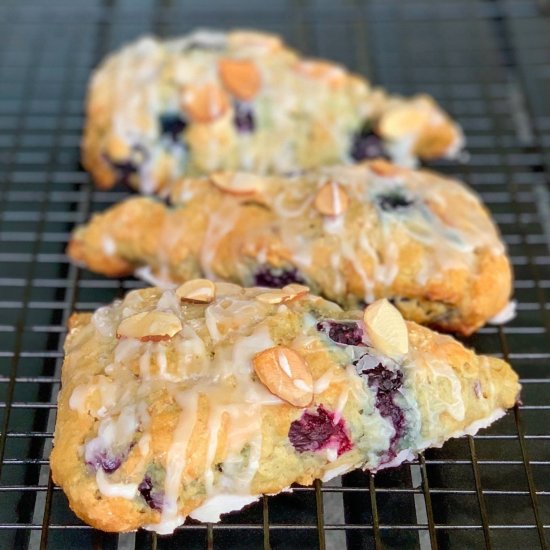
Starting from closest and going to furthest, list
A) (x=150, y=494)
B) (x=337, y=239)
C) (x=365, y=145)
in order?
(x=150, y=494) < (x=337, y=239) < (x=365, y=145)

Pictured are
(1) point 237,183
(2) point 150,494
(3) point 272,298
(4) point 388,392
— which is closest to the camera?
(2) point 150,494

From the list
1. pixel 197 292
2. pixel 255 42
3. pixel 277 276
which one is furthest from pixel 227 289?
pixel 255 42

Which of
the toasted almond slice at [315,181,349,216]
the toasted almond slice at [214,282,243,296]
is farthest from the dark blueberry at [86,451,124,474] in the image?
the toasted almond slice at [315,181,349,216]

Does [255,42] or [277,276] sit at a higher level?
[255,42]

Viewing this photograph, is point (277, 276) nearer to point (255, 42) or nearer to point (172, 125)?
point (172, 125)

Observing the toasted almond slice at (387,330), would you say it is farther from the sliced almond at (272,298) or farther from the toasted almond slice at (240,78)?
the toasted almond slice at (240,78)
